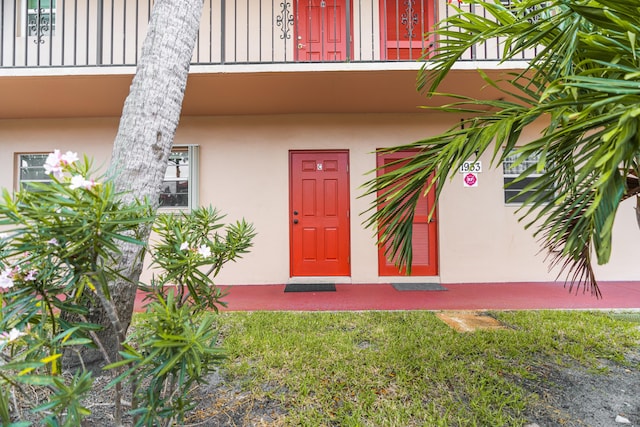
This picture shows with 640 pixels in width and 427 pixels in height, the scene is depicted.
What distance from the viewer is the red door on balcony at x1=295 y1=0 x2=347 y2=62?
5219 mm

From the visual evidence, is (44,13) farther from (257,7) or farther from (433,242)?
(433,242)

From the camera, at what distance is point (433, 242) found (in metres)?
5.23

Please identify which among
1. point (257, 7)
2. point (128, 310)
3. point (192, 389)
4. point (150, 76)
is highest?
point (257, 7)

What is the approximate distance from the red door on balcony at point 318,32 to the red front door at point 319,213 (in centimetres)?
162

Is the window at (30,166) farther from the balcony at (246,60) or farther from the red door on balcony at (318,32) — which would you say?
the red door on balcony at (318,32)

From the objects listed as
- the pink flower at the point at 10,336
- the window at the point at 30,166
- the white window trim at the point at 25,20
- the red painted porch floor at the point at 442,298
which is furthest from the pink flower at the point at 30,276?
the white window trim at the point at 25,20

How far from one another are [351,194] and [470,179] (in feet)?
6.39

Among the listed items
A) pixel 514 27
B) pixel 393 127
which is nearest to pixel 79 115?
pixel 393 127

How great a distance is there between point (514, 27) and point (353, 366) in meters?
2.36

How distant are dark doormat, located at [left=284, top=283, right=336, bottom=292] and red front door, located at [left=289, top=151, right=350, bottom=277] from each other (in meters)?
0.19

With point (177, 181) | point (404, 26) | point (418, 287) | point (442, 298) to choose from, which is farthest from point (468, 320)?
point (404, 26)

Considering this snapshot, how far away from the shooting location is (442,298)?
4270mm

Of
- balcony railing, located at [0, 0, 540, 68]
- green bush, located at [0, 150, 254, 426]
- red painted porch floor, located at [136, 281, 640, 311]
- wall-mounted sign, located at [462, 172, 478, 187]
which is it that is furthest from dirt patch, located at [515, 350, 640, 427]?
balcony railing, located at [0, 0, 540, 68]

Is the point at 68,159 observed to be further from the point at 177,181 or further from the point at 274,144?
the point at 177,181
